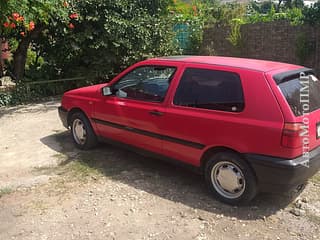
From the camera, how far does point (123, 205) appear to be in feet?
13.1

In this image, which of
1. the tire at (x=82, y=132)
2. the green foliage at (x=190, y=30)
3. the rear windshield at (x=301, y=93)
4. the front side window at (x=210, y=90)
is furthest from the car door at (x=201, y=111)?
the green foliage at (x=190, y=30)

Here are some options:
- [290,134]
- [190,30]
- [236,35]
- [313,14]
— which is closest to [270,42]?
[236,35]

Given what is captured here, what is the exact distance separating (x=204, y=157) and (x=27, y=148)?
3255 mm

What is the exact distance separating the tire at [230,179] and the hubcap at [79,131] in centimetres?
236

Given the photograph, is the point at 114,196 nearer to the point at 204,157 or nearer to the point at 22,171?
the point at 204,157

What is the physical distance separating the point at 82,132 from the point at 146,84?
1.55 m

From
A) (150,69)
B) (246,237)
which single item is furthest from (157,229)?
(150,69)

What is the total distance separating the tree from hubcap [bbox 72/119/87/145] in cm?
294

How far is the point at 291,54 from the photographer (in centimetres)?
1159

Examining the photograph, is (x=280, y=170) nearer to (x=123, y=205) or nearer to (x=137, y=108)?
(x=123, y=205)

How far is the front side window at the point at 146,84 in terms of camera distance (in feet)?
14.7

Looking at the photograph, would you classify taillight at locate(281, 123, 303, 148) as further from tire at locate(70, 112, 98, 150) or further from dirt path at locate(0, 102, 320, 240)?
tire at locate(70, 112, 98, 150)

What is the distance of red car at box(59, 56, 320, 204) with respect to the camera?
350 cm

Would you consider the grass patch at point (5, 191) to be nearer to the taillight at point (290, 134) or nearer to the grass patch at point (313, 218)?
the taillight at point (290, 134)
